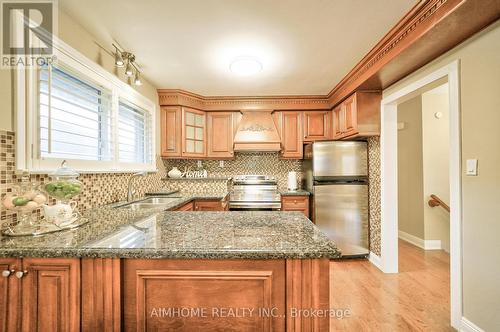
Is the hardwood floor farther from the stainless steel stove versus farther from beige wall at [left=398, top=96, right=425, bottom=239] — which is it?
the stainless steel stove

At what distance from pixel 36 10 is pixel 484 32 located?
3.06 metres

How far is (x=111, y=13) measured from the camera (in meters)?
1.64

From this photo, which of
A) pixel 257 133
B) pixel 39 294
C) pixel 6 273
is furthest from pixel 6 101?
pixel 257 133

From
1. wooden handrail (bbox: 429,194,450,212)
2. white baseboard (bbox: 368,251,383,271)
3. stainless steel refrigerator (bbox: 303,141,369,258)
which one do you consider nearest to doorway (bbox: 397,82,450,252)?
wooden handrail (bbox: 429,194,450,212)

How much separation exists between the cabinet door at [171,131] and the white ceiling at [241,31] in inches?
26.8

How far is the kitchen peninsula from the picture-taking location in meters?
0.91

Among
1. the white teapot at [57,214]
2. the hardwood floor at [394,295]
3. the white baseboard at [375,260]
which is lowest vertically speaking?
the hardwood floor at [394,295]

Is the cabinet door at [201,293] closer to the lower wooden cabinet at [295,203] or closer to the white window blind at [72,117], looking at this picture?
the white window blind at [72,117]

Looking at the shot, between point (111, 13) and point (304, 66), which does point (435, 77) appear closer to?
point (304, 66)

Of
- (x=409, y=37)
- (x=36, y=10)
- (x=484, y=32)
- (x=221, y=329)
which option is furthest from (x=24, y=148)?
(x=484, y=32)

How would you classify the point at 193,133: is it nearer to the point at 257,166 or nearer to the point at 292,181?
the point at 257,166

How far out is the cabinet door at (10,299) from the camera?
923 millimetres

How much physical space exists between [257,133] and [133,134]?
1.82m

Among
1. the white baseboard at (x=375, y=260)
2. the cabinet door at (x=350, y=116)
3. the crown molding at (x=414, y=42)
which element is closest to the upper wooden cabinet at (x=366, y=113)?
the cabinet door at (x=350, y=116)
